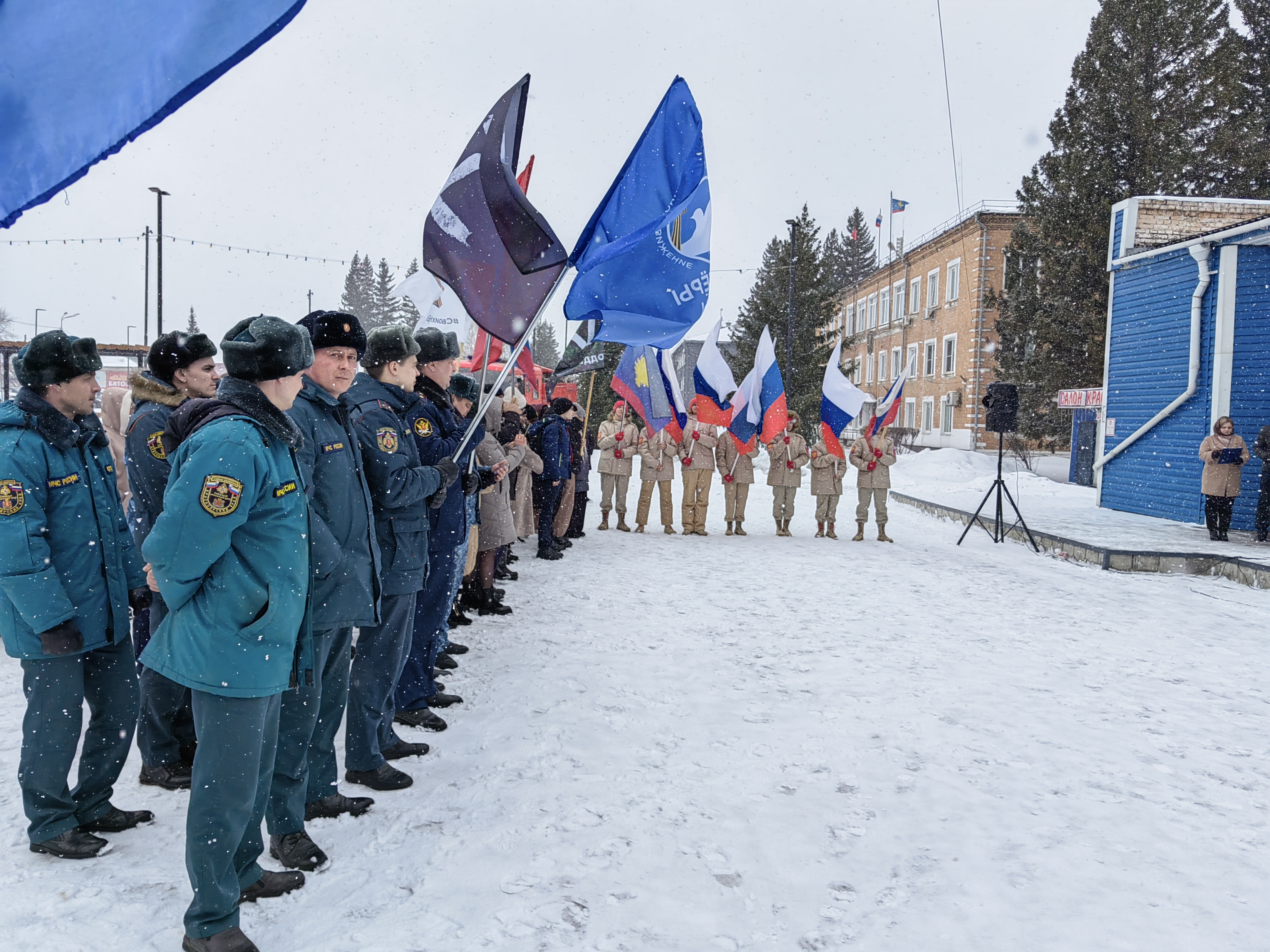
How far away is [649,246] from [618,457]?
25.9 feet

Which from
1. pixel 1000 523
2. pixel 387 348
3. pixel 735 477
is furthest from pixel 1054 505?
pixel 387 348

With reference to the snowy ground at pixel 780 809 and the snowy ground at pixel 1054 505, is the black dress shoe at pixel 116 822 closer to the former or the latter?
the snowy ground at pixel 780 809

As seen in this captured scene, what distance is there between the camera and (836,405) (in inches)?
508

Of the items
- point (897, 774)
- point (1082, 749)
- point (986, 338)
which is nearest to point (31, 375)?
point (897, 774)

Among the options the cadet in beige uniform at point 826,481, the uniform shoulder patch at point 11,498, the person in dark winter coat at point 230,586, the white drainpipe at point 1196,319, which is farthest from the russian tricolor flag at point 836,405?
the uniform shoulder patch at point 11,498

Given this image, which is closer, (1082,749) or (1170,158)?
(1082,749)

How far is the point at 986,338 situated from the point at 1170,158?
11.3m

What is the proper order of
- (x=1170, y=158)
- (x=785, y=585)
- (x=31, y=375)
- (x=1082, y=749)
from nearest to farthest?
(x=31, y=375) < (x=1082, y=749) < (x=785, y=585) < (x=1170, y=158)

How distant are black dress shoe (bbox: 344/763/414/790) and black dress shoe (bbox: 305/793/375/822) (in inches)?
8.3

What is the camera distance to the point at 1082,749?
439 centimetres

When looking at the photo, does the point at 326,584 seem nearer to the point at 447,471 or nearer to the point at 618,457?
the point at 447,471

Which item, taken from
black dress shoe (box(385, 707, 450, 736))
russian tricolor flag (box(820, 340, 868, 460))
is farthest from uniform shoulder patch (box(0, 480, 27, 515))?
russian tricolor flag (box(820, 340, 868, 460))

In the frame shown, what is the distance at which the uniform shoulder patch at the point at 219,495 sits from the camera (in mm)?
2229

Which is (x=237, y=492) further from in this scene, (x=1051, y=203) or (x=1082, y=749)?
(x=1051, y=203)
